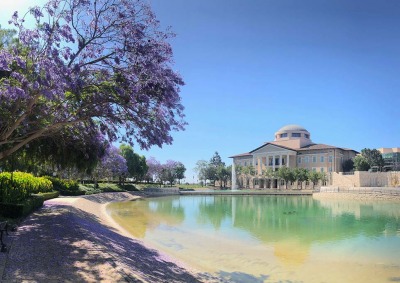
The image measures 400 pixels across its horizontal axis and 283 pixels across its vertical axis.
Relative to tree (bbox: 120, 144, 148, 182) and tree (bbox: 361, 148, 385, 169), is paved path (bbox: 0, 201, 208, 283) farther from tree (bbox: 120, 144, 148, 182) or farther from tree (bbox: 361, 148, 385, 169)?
tree (bbox: 361, 148, 385, 169)

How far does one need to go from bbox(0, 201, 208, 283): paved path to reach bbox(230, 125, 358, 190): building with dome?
85.5m

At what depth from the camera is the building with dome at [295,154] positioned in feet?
298

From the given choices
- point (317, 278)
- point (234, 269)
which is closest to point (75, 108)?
point (234, 269)

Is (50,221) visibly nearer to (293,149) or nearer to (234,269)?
(234,269)

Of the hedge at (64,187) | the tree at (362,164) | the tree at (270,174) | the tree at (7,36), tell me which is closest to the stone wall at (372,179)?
the tree at (362,164)

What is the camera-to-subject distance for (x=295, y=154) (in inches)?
3856

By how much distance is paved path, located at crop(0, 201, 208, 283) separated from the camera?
7.23 metres

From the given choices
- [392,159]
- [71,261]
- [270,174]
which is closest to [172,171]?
[270,174]

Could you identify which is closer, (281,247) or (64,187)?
(281,247)

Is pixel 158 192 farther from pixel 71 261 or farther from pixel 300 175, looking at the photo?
pixel 71 261

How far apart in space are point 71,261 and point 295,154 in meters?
94.5

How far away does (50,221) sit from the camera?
13.8 m

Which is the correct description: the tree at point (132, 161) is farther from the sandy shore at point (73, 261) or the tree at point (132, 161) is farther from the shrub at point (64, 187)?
the sandy shore at point (73, 261)

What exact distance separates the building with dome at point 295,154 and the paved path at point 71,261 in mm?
85490
